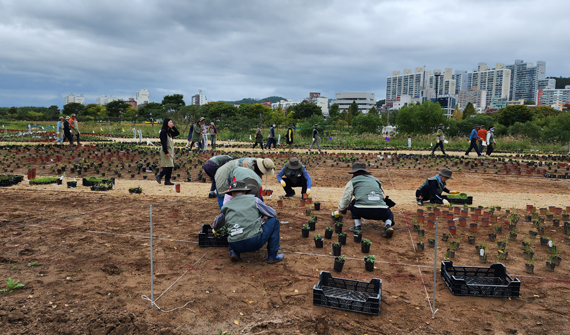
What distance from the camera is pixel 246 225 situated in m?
4.68

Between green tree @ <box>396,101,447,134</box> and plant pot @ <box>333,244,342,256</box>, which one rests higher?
green tree @ <box>396,101,447,134</box>

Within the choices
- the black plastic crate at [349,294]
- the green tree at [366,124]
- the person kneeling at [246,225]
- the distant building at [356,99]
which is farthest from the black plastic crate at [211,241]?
the distant building at [356,99]

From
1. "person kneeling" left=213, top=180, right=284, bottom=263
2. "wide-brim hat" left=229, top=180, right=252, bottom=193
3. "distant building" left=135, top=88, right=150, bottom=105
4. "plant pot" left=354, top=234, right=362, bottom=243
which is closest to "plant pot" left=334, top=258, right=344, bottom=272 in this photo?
"person kneeling" left=213, top=180, right=284, bottom=263

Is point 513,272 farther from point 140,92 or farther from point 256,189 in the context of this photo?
point 140,92

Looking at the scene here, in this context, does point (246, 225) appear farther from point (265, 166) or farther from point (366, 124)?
point (366, 124)

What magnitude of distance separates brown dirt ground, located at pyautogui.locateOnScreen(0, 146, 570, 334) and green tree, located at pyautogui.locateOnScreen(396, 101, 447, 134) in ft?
77.8

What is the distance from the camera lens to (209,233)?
580 cm

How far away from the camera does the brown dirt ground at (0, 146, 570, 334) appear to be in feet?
11.5

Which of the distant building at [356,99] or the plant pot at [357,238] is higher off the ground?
the distant building at [356,99]

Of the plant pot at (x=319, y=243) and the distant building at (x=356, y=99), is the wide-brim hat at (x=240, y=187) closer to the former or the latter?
the plant pot at (x=319, y=243)

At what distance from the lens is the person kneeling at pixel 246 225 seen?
4.70m

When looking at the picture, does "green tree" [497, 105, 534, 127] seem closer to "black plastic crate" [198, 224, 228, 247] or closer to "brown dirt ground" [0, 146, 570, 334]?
"brown dirt ground" [0, 146, 570, 334]

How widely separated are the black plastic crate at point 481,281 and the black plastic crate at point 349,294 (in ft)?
3.22

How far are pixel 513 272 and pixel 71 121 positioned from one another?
20435 mm
